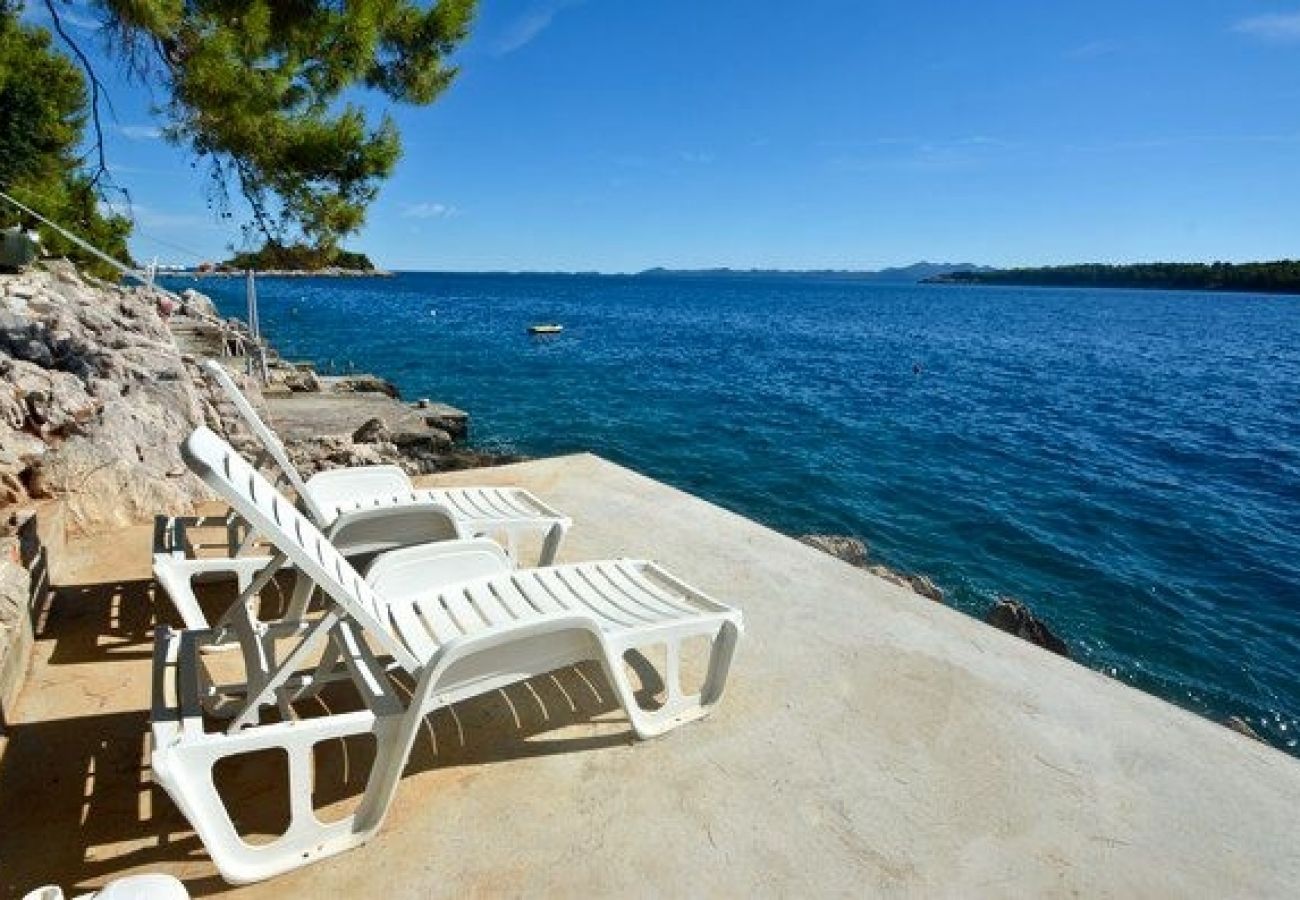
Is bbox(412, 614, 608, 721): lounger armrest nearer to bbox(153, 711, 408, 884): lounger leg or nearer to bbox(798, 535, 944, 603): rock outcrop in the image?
bbox(153, 711, 408, 884): lounger leg

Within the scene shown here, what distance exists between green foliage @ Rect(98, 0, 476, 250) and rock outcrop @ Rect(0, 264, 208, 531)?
2600 millimetres

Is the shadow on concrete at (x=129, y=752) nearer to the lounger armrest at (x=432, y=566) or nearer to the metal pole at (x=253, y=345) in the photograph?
the lounger armrest at (x=432, y=566)

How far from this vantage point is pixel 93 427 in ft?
17.1

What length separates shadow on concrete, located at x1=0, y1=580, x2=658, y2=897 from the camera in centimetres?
220

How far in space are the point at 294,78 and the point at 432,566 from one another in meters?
7.61

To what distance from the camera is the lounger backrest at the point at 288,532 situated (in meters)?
2.06

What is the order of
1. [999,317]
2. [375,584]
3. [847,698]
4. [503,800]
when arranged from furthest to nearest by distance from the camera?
[999,317] → [847,698] → [375,584] → [503,800]

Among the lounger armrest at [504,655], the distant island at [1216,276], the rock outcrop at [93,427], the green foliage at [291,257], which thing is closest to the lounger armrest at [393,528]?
the lounger armrest at [504,655]

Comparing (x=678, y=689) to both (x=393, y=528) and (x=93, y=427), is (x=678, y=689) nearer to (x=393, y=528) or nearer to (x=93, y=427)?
(x=393, y=528)

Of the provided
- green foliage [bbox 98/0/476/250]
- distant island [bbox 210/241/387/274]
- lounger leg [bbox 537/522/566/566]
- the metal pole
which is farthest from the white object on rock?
the metal pole

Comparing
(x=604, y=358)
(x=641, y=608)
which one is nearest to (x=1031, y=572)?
(x=641, y=608)

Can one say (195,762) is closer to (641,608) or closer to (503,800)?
(503,800)

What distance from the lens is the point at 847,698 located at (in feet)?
10.5

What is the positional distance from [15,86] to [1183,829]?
1271 inches
